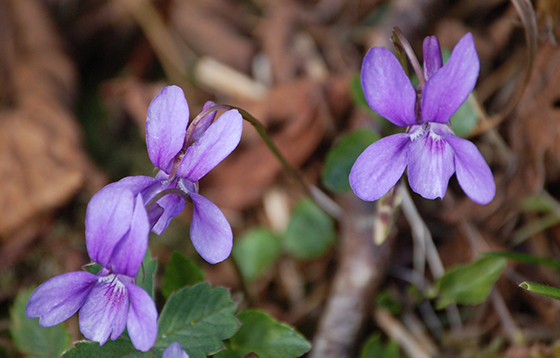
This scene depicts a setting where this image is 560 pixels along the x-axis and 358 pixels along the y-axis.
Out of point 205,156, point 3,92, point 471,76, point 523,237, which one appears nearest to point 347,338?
point 523,237

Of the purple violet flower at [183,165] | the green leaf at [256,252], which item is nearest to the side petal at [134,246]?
the purple violet flower at [183,165]

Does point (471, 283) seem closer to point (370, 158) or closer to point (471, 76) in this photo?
point (370, 158)

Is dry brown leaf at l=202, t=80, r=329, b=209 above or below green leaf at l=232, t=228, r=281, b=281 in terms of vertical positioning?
above

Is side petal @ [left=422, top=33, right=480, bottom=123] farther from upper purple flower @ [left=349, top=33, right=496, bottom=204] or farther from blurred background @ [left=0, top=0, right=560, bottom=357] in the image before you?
blurred background @ [left=0, top=0, right=560, bottom=357]

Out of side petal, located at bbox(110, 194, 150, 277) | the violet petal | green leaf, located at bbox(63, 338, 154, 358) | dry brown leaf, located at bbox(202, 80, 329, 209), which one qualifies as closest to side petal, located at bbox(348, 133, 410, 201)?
the violet petal

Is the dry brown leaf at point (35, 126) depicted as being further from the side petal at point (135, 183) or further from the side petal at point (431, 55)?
the side petal at point (431, 55)
